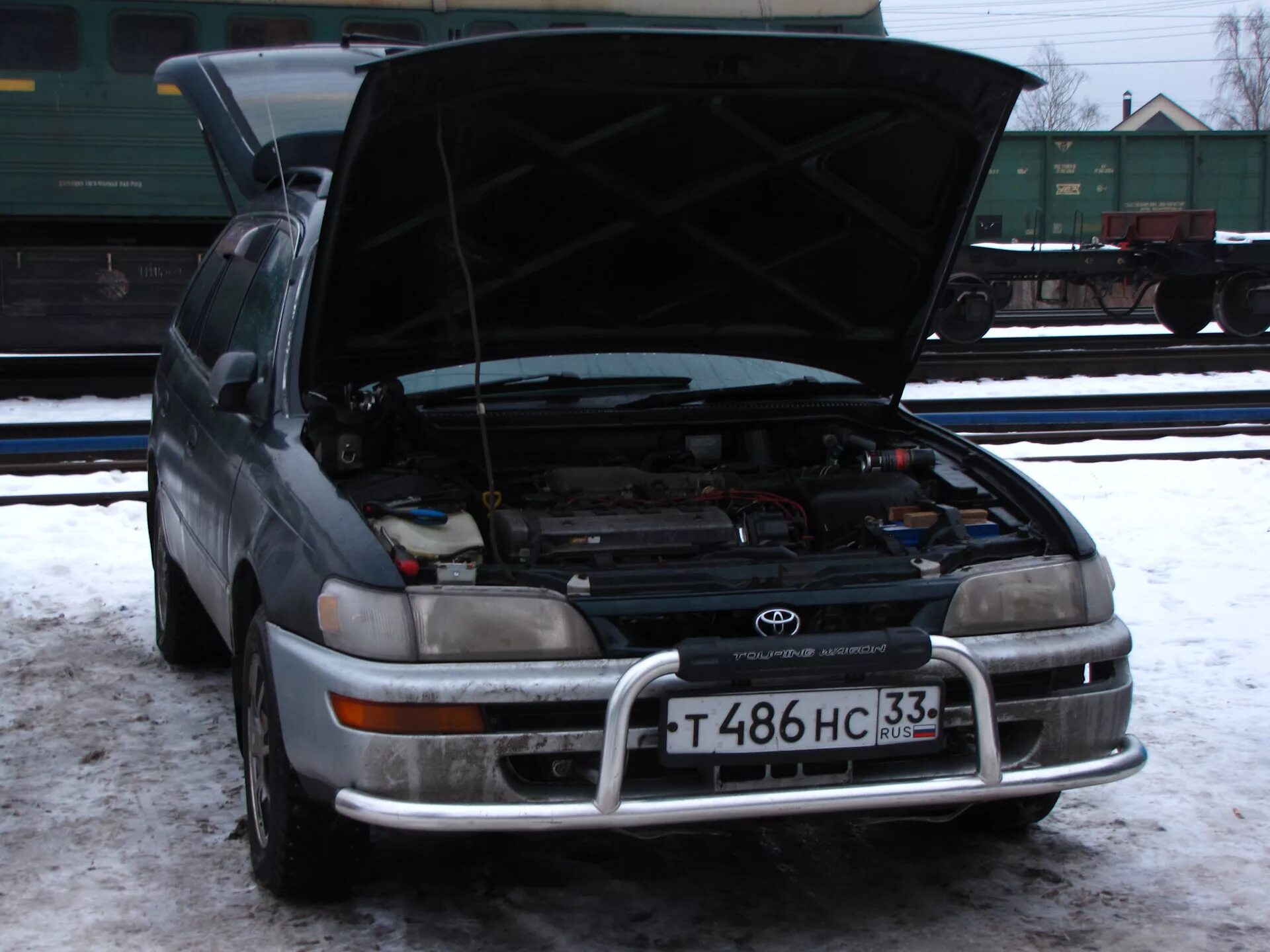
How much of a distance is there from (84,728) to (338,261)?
200 centimetres

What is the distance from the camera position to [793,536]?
150 inches

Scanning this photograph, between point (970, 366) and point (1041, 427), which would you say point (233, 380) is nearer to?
point (1041, 427)

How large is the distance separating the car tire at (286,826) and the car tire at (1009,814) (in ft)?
5.28

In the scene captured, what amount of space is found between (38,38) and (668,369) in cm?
919

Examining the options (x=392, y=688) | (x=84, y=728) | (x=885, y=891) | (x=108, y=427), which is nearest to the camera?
(x=392, y=688)

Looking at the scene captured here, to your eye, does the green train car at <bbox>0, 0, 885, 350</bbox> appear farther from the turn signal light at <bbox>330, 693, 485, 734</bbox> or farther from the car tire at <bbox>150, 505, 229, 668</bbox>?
the turn signal light at <bbox>330, 693, 485, 734</bbox>

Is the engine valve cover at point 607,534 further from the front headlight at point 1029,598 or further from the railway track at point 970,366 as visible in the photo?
the railway track at point 970,366

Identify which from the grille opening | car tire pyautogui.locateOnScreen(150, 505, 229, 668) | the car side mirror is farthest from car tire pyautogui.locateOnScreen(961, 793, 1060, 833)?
car tire pyautogui.locateOnScreen(150, 505, 229, 668)

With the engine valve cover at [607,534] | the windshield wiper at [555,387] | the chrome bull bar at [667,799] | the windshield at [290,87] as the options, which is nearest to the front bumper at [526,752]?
the chrome bull bar at [667,799]

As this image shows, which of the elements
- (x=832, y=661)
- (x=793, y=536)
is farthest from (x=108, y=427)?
(x=832, y=661)

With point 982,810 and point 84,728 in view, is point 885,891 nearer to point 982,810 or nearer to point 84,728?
point 982,810

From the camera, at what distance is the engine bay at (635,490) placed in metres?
3.46

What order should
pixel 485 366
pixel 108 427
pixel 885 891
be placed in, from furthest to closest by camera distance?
→ 1. pixel 108 427
2. pixel 485 366
3. pixel 885 891

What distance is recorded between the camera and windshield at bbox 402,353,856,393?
435 cm
